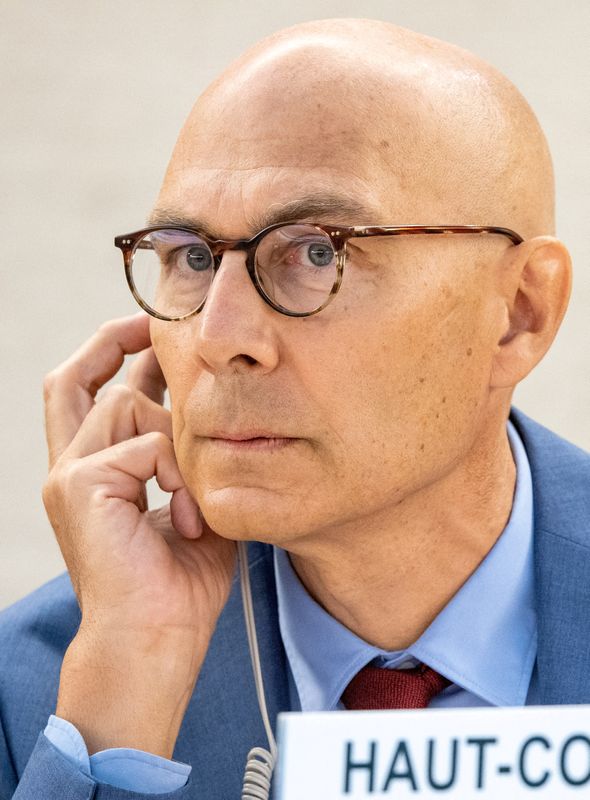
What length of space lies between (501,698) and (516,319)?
48 centimetres

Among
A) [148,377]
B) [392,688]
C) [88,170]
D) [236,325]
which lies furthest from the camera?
[88,170]

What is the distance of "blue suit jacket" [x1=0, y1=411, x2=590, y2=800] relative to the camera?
1528mm

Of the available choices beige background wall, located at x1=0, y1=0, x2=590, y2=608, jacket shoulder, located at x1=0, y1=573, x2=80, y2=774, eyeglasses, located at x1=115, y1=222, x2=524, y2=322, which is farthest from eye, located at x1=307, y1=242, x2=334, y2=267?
beige background wall, located at x1=0, y1=0, x2=590, y2=608

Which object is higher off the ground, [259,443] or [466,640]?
[259,443]

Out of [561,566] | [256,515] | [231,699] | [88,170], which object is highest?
[88,170]

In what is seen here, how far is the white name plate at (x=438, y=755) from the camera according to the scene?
2.24 feet

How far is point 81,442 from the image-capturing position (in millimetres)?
1718

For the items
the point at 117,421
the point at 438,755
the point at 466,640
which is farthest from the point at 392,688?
the point at 438,755

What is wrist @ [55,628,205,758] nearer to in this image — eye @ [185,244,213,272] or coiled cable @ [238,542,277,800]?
coiled cable @ [238,542,277,800]

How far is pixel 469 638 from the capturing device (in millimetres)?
1574

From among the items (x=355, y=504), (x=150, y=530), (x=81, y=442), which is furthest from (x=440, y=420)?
(x=81, y=442)

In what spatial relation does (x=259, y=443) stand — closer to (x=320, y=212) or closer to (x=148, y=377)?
(x=320, y=212)

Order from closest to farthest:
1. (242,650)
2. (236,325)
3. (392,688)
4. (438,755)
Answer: (438,755)
(236,325)
(392,688)
(242,650)

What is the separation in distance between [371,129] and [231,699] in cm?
78
